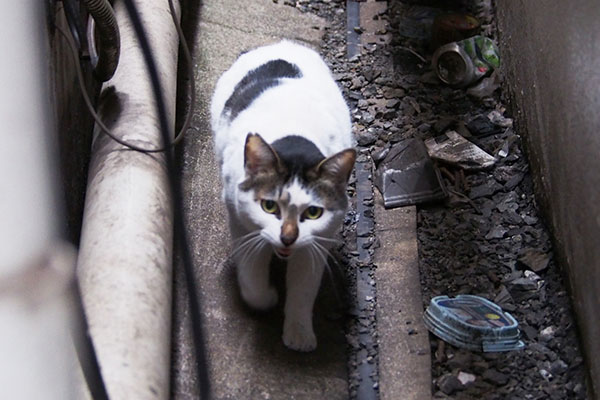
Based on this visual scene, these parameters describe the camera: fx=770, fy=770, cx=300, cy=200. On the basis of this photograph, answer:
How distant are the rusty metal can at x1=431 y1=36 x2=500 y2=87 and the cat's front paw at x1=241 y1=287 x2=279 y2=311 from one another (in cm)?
213

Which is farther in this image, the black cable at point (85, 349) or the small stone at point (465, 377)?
the small stone at point (465, 377)

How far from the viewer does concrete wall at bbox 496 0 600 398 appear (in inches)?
116

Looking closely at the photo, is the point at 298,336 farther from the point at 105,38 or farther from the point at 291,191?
the point at 105,38

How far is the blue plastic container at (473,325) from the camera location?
3236 mm

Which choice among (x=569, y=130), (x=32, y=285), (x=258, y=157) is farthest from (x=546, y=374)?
(x=32, y=285)

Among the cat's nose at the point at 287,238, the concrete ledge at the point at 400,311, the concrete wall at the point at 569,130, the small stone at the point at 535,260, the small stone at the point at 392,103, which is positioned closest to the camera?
the cat's nose at the point at 287,238

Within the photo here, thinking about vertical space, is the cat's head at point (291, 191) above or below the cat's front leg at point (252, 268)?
above

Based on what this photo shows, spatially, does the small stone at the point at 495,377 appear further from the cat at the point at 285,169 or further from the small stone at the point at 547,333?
the cat at the point at 285,169

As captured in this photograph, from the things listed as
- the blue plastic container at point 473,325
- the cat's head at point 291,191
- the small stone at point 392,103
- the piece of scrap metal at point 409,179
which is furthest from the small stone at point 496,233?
the cat's head at point 291,191

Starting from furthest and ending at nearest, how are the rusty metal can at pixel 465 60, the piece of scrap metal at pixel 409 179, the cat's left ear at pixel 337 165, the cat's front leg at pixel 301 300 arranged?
the rusty metal can at pixel 465 60 < the piece of scrap metal at pixel 409 179 < the cat's front leg at pixel 301 300 < the cat's left ear at pixel 337 165

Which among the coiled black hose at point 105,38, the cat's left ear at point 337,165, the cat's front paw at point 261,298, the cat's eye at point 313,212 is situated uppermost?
the coiled black hose at point 105,38

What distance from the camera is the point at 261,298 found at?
322 cm

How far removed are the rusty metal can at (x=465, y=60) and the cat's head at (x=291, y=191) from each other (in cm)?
210

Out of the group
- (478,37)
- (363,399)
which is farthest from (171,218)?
(478,37)
